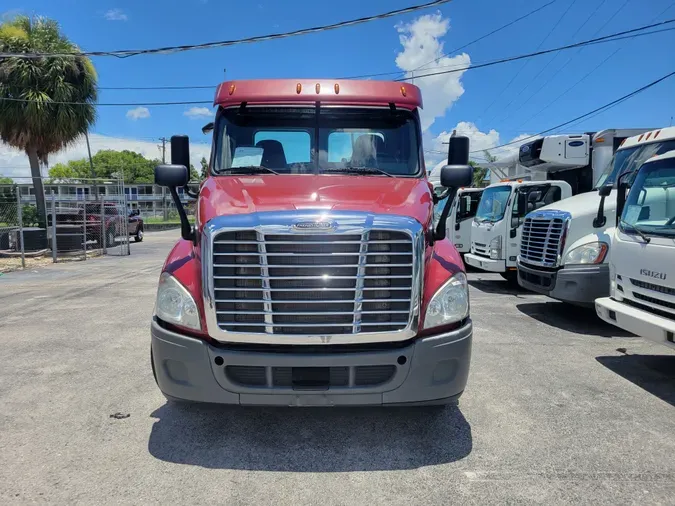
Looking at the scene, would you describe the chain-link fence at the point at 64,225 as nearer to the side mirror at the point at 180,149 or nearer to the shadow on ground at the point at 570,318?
the side mirror at the point at 180,149

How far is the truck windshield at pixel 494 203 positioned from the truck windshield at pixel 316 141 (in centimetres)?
659

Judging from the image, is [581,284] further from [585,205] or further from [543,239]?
[585,205]

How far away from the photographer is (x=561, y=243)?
7.33m

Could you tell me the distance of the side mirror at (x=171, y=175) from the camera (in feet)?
13.8

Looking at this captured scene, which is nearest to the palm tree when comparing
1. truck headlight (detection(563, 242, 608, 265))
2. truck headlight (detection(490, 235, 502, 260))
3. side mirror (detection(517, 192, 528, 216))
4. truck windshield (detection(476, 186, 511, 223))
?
truck windshield (detection(476, 186, 511, 223))

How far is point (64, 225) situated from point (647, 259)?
17.0 metres

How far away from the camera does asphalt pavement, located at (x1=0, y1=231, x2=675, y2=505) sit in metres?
3.04

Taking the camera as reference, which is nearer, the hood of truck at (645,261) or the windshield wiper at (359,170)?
the windshield wiper at (359,170)

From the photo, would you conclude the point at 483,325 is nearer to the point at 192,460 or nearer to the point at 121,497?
the point at 192,460

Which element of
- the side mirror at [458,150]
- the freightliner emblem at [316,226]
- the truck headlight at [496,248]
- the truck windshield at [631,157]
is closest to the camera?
the freightliner emblem at [316,226]

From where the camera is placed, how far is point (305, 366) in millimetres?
3221

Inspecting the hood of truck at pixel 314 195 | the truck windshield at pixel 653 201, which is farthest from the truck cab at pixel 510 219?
the hood of truck at pixel 314 195

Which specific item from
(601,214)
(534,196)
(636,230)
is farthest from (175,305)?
(534,196)

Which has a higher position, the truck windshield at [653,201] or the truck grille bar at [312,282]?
the truck windshield at [653,201]
